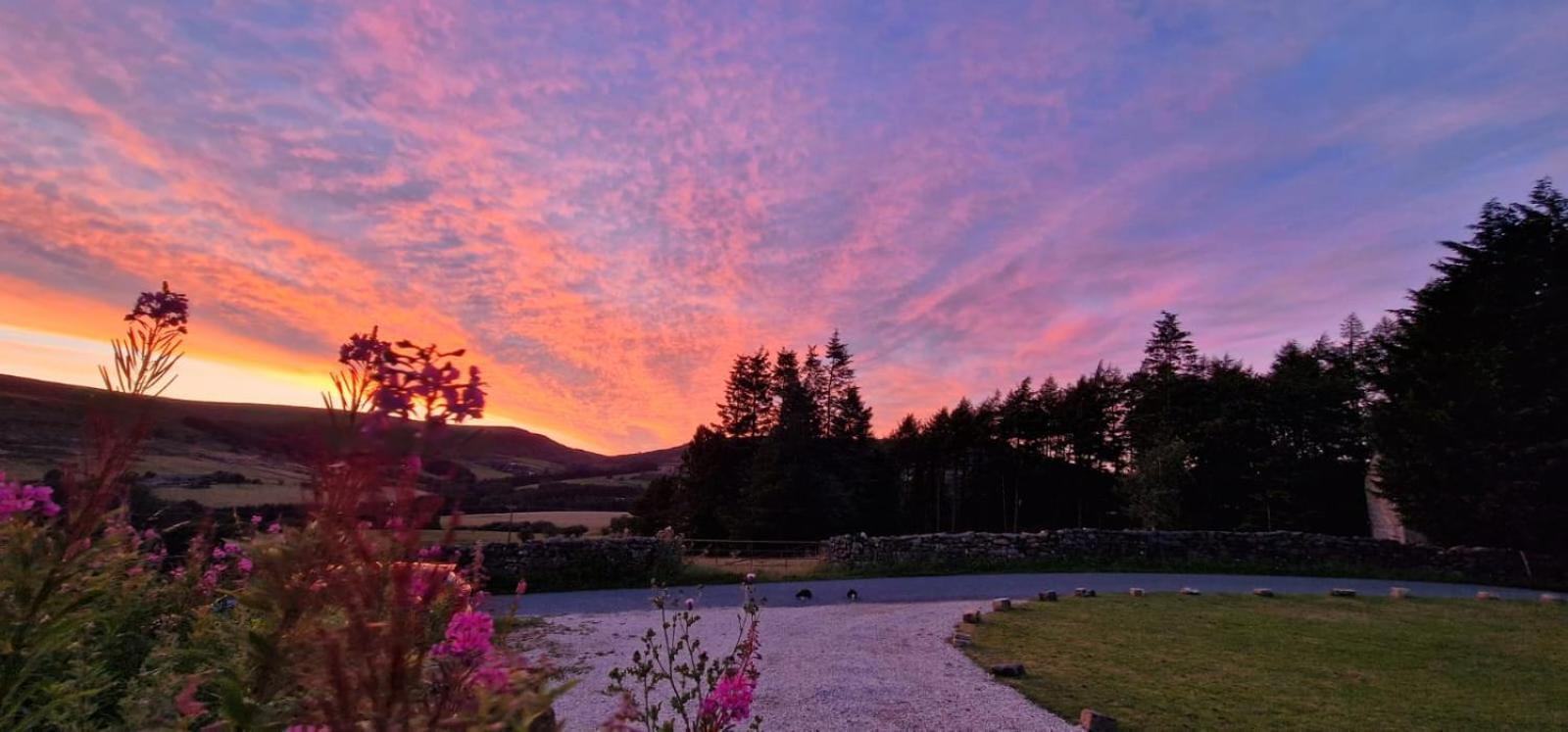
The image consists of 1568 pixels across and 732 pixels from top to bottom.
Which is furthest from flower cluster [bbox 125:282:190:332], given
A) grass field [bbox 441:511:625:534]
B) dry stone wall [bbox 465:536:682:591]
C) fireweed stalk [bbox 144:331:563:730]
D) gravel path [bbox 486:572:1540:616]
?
grass field [bbox 441:511:625:534]

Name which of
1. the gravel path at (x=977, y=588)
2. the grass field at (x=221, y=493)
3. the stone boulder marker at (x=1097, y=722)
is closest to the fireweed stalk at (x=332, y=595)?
the stone boulder marker at (x=1097, y=722)

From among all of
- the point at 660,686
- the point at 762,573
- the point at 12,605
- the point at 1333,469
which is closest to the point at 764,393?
the point at 762,573

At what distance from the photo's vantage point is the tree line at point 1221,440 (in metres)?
22.2

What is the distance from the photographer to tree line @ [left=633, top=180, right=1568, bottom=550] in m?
22.2

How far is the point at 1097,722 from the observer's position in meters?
6.49

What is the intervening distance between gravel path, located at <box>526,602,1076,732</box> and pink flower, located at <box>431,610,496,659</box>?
281 cm

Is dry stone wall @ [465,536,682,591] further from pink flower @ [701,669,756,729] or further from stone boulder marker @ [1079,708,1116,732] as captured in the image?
pink flower @ [701,669,756,729]

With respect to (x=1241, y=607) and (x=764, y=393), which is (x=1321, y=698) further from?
(x=764, y=393)

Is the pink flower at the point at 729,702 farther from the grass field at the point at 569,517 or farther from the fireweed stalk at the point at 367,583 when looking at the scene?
the grass field at the point at 569,517

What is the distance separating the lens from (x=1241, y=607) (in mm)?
13922

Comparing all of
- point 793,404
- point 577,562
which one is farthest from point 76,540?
point 793,404

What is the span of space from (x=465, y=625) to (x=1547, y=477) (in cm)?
3058

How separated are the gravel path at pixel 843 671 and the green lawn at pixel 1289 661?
62 centimetres

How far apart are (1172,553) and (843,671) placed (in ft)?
62.7
